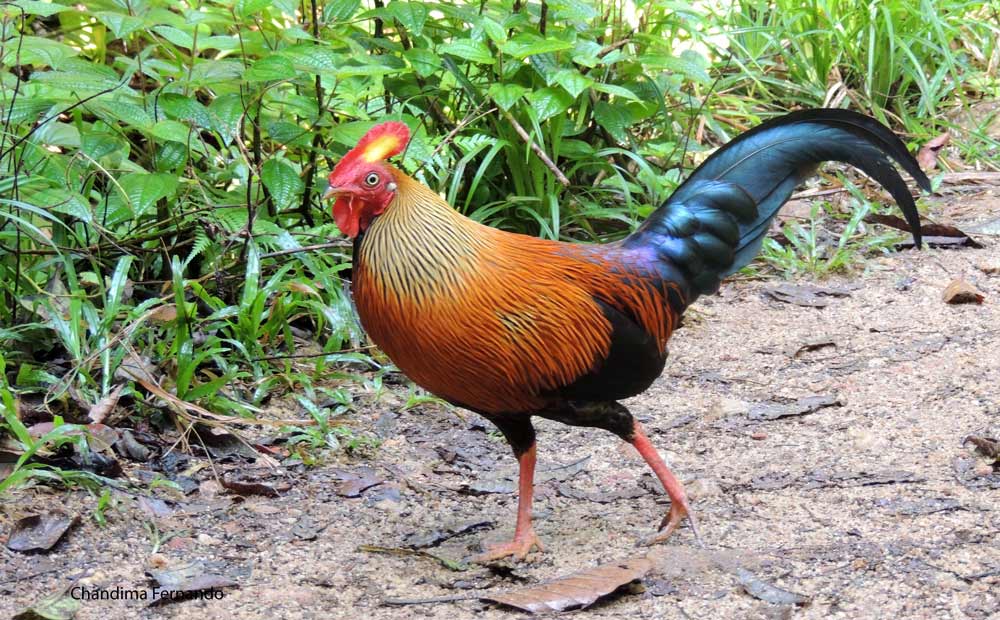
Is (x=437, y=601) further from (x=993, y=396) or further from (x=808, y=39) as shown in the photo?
(x=808, y=39)

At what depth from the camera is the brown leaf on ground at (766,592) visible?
338 cm

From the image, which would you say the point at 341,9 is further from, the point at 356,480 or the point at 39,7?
the point at 356,480

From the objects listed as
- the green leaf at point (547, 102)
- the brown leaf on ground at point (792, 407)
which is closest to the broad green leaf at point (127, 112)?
the green leaf at point (547, 102)

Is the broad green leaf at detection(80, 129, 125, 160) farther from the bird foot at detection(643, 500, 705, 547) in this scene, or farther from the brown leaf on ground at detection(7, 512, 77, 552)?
the bird foot at detection(643, 500, 705, 547)

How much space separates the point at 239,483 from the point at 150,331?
3.21ft

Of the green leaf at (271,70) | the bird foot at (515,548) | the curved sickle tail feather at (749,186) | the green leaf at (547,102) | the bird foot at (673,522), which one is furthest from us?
the green leaf at (547,102)

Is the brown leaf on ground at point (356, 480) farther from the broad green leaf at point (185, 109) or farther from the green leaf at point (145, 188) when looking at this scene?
the broad green leaf at point (185, 109)

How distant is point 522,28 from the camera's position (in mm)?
5887

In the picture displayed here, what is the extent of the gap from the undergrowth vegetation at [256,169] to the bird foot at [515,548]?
3.37 ft

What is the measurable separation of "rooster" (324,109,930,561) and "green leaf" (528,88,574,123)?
1.57 metres

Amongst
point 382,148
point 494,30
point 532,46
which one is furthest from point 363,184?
point 532,46

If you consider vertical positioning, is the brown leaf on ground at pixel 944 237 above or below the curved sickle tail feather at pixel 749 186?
below

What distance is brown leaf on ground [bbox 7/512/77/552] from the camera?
363 centimetres

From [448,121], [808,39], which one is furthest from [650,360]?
[808,39]
